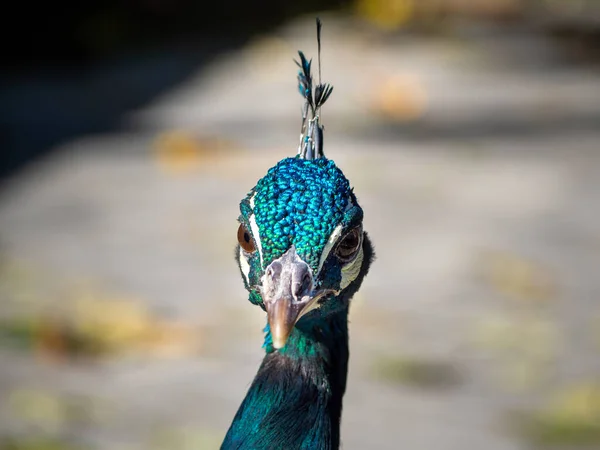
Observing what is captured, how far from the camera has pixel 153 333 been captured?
3.60 meters

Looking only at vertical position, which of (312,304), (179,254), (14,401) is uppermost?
(179,254)

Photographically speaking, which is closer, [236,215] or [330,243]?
[330,243]

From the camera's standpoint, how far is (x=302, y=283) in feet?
4.92

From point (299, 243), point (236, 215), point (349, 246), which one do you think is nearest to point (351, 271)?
point (349, 246)

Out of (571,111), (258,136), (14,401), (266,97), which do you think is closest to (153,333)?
(14,401)

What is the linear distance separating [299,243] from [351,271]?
0.16 meters

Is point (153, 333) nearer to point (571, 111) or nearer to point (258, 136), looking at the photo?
point (258, 136)

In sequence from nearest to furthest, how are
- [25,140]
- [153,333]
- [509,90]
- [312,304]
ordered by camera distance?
[312,304] < [153,333] < [25,140] < [509,90]

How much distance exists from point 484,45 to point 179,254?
382 centimetres

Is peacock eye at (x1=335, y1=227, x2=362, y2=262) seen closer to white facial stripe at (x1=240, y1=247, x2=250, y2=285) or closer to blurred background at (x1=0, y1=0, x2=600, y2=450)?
white facial stripe at (x1=240, y1=247, x2=250, y2=285)

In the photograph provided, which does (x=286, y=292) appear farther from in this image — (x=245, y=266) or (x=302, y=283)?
(x=245, y=266)

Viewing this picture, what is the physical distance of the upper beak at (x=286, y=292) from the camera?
1.45 m

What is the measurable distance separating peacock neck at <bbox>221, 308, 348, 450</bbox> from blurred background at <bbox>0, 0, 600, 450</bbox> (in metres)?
1.41

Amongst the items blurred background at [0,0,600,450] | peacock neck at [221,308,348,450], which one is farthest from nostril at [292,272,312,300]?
blurred background at [0,0,600,450]
